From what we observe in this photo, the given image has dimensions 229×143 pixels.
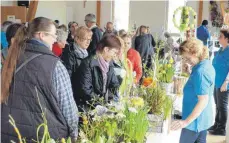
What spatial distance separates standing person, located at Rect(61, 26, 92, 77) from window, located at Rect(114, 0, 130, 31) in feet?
30.2

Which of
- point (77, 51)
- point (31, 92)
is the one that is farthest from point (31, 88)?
point (77, 51)

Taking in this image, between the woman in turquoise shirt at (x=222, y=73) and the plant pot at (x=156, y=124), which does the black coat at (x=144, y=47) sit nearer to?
the woman in turquoise shirt at (x=222, y=73)

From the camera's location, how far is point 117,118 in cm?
189

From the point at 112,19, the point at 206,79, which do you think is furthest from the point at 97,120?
the point at 112,19

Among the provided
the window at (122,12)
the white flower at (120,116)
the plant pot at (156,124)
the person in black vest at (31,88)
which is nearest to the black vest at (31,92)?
the person in black vest at (31,88)

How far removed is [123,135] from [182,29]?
12.8 ft

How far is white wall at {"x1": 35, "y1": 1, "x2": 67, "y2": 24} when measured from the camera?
11961 mm

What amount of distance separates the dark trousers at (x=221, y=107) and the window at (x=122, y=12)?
26.0 feet

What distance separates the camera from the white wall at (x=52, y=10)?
11961mm

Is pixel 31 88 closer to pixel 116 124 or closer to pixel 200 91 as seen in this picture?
pixel 116 124

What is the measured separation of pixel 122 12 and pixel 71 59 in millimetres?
9690

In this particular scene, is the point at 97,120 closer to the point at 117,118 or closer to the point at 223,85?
the point at 117,118

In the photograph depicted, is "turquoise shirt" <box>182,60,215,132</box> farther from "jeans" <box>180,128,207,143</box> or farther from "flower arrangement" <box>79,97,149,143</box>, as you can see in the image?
"flower arrangement" <box>79,97,149,143</box>

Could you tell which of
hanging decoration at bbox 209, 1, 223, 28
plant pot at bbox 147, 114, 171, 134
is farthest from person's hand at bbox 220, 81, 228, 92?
hanging decoration at bbox 209, 1, 223, 28
